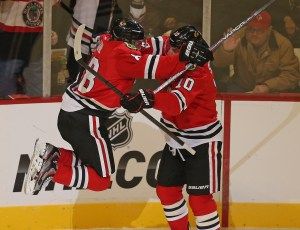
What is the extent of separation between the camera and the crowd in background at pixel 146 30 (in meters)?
4.61

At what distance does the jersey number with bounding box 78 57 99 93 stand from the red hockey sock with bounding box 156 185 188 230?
2.14 ft

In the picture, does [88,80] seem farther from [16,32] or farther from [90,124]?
[16,32]

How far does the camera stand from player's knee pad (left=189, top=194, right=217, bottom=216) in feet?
13.4

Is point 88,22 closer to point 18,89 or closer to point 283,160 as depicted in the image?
point 18,89

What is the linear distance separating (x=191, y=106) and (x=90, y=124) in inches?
20.2

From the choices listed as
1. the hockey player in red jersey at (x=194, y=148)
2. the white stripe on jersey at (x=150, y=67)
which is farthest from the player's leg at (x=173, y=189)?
the white stripe on jersey at (x=150, y=67)

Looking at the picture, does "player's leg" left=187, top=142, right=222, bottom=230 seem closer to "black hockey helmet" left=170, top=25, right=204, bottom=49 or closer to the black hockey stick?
"black hockey helmet" left=170, top=25, right=204, bottom=49

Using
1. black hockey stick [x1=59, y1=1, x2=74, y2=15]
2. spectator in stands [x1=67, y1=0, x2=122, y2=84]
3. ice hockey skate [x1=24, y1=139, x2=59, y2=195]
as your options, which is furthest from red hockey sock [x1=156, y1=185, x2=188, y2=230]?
black hockey stick [x1=59, y1=1, x2=74, y2=15]

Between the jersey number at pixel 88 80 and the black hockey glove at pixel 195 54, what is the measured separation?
1.49 ft

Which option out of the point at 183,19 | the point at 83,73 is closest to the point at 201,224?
the point at 83,73

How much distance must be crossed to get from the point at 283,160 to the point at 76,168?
4.20 ft

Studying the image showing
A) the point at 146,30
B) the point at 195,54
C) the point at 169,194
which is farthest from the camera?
the point at 146,30

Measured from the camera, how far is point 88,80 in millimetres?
4004

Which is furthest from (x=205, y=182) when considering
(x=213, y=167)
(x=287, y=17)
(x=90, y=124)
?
(x=287, y=17)
